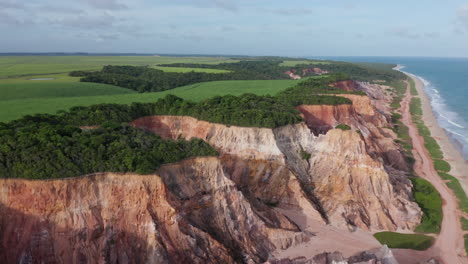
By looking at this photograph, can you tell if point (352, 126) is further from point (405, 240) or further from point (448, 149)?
point (405, 240)

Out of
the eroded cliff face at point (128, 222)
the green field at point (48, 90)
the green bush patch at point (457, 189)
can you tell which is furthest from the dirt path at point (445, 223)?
the green field at point (48, 90)

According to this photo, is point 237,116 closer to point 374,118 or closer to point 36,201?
point 36,201

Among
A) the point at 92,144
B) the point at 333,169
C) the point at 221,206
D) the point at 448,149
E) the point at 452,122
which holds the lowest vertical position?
the point at 452,122

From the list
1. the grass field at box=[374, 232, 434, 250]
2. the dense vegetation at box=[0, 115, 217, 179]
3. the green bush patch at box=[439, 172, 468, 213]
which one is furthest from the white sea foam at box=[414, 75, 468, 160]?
the dense vegetation at box=[0, 115, 217, 179]

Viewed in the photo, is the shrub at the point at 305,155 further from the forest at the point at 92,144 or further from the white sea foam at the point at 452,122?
the white sea foam at the point at 452,122

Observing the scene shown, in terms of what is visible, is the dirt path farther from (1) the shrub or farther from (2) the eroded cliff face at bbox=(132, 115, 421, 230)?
(1) the shrub

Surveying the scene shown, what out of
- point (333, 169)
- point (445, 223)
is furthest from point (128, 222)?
point (445, 223)
